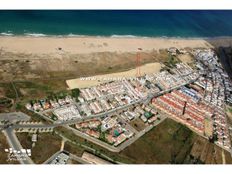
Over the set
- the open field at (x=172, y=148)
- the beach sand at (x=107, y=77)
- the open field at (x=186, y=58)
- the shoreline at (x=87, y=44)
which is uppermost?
the shoreline at (x=87, y=44)

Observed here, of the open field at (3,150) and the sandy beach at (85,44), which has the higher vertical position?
the sandy beach at (85,44)

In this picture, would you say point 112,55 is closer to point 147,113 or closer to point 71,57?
point 71,57

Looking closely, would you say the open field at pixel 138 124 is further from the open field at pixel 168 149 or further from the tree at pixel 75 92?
the tree at pixel 75 92

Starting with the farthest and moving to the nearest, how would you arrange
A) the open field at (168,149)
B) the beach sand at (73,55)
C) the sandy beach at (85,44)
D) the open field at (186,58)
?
1. the open field at (186,58)
2. the sandy beach at (85,44)
3. the beach sand at (73,55)
4. the open field at (168,149)

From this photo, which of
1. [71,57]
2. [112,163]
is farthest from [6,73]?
[112,163]

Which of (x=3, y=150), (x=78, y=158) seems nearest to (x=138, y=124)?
(x=78, y=158)

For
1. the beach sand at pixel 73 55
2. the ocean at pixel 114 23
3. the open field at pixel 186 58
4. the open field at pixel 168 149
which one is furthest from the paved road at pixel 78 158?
the ocean at pixel 114 23

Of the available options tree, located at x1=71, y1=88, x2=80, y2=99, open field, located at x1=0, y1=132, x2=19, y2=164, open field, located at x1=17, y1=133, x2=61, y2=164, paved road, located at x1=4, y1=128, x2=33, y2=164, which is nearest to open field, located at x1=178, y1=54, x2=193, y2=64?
tree, located at x1=71, y1=88, x2=80, y2=99
